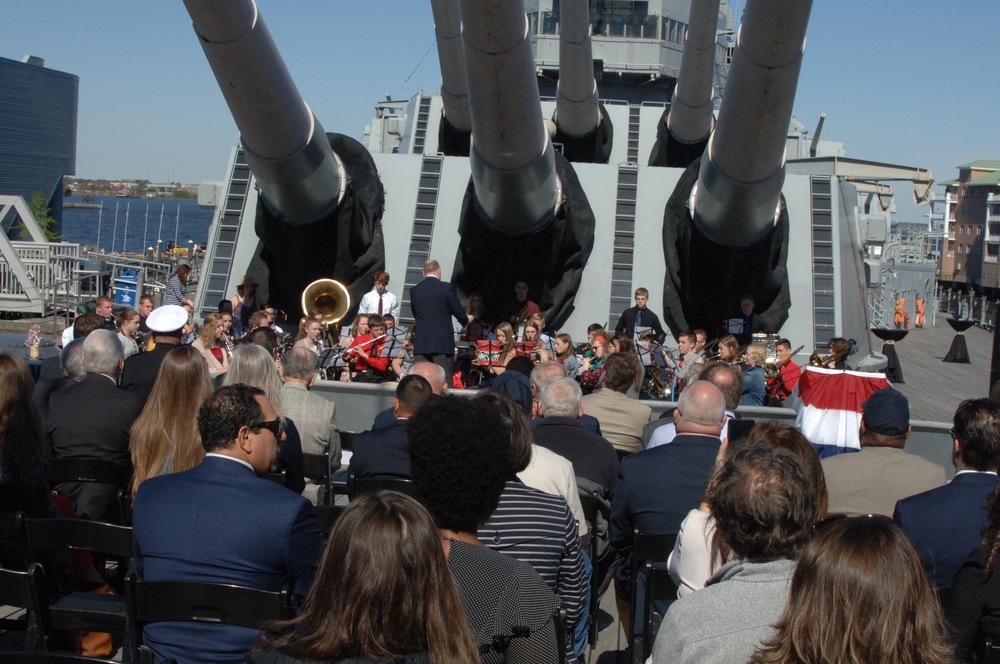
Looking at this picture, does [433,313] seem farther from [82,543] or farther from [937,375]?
[937,375]

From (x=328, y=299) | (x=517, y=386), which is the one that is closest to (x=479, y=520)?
(x=517, y=386)

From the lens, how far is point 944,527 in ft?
9.94

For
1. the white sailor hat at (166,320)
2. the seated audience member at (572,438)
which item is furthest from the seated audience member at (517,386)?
the white sailor hat at (166,320)

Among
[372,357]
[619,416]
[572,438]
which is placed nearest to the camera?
[572,438]

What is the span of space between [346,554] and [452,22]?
11165 millimetres

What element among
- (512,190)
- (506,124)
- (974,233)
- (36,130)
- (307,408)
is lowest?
(307,408)

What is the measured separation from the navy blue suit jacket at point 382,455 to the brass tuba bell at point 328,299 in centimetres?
564

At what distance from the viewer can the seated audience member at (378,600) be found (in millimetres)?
1816

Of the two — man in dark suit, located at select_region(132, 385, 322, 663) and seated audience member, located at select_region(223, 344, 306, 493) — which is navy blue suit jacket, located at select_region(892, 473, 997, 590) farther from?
seated audience member, located at select_region(223, 344, 306, 493)

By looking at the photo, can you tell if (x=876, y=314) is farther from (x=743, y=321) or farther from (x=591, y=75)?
(x=743, y=321)

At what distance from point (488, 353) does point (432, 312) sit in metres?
0.71

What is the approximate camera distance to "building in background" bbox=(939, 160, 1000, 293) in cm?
6397

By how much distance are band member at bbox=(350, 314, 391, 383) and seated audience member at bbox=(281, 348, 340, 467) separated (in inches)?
141

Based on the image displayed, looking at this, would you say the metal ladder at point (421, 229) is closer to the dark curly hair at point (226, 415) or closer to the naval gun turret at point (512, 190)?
the naval gun turret at point (512, 190)
